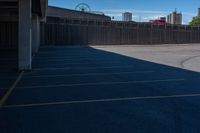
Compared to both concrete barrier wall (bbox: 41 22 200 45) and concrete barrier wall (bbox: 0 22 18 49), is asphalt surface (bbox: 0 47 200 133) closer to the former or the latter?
concrete barrier wall (bbox: 0 22 18 49)

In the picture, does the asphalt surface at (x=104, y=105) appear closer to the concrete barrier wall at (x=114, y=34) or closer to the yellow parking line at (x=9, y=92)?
the yellow parking line at (x=9, y=92)

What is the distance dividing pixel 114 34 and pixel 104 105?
45.6m

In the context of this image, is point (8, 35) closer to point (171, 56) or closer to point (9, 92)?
point (171, 56)

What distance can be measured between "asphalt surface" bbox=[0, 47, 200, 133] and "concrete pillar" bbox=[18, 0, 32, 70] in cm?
352

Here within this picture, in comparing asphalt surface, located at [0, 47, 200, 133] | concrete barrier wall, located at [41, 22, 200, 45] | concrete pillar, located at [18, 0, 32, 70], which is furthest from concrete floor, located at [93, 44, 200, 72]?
concrete barrier wall, located at [41, 22, 200, 45]


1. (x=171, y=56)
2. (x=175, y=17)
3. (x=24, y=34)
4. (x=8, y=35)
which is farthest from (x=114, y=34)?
(x=175, y=17)

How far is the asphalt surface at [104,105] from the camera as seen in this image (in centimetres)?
784

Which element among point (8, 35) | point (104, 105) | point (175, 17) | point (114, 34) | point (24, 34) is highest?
point (175, 17)

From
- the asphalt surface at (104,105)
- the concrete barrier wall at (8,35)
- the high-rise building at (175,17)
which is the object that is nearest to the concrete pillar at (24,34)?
the asphalt surface at (104,105)

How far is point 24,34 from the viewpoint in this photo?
19.8 m

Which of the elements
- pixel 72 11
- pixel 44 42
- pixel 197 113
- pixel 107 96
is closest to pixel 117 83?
pixel 107 96

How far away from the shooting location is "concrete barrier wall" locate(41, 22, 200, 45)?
49.9 m

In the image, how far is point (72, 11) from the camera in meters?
60.5

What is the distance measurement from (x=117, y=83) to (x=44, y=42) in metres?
35.5
